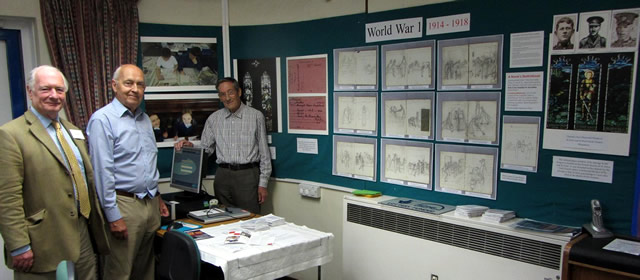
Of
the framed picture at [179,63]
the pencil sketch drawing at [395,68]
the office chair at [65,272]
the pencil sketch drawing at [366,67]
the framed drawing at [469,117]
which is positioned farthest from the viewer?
the framed picture at [179,63]

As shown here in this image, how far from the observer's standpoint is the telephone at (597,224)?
7.91 feet

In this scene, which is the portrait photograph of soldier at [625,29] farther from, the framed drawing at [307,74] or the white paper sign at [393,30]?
the framed drawing at [307,74]

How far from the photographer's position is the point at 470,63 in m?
2.94

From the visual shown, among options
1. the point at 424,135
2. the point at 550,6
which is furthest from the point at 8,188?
the point at 550,6

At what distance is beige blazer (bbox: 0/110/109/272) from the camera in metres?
2.28

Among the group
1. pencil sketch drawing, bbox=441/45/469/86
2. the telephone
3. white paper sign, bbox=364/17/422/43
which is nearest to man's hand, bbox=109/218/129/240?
white paper sign, bbox=364/17/422/43

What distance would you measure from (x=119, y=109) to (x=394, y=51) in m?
1.95

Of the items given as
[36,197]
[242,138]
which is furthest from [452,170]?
[36,197]

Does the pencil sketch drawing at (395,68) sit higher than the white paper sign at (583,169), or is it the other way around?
the pencil sketch drawing at (395,68)

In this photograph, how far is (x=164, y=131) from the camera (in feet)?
13.9

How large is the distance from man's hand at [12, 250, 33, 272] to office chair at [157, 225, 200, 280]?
0.66 metres

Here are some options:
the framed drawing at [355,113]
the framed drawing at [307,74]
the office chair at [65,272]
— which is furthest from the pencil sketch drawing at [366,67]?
the office chair at [65,272]

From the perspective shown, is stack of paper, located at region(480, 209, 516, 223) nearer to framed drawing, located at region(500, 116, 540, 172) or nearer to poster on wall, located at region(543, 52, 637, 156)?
framed drawing, located at region(500, 116, 540, 172)

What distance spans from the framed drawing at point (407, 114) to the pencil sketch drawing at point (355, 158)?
0.73 ft
